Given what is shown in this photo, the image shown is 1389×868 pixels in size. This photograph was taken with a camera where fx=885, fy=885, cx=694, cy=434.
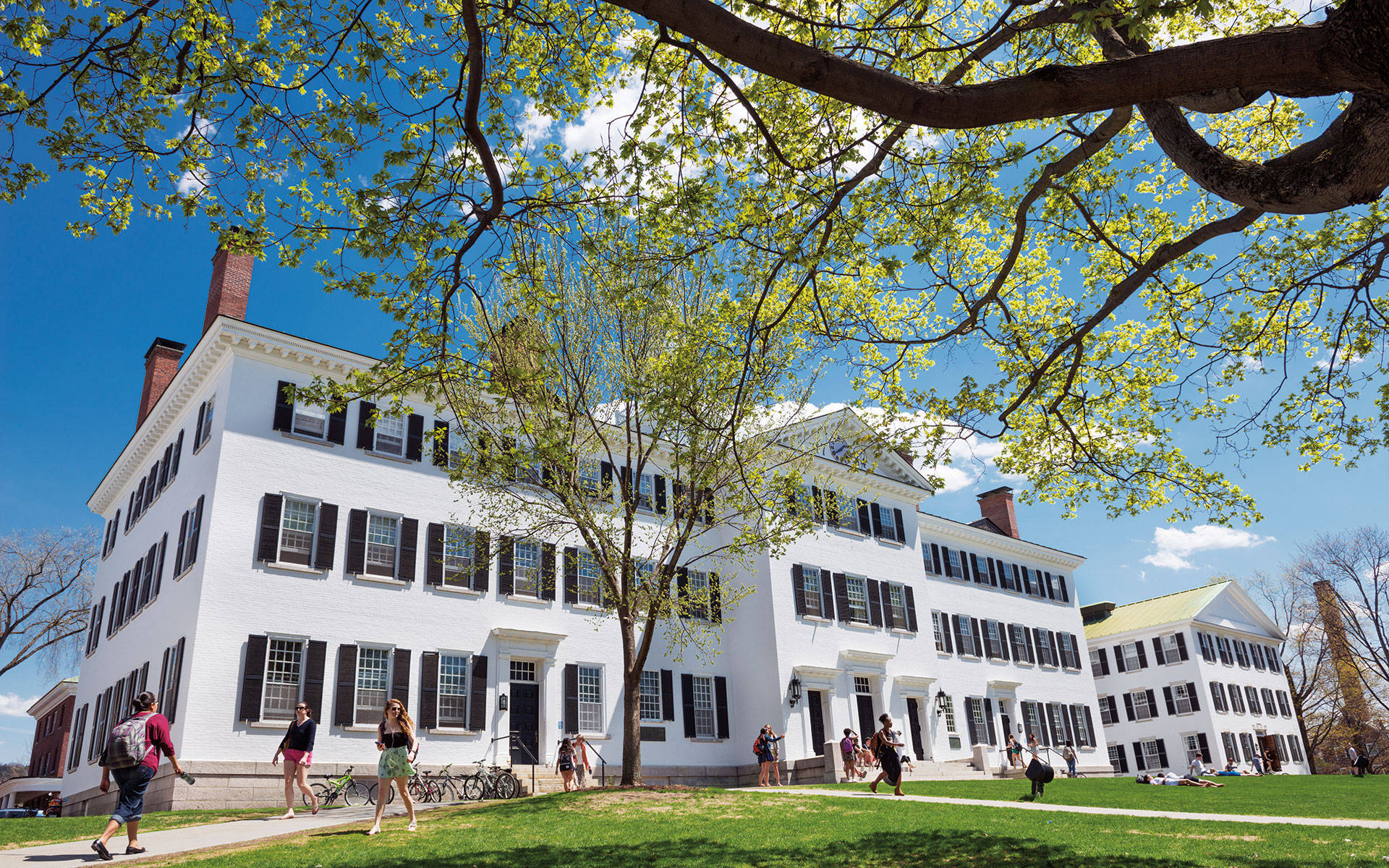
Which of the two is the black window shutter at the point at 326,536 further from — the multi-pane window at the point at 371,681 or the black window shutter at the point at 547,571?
the black window shutter at the point at 547,571

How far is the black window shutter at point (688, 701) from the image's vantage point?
2589 centimetres

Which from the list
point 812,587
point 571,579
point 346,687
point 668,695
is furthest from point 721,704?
point 346,687

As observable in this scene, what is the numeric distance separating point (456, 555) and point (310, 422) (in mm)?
4803

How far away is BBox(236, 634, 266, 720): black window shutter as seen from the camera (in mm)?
18242

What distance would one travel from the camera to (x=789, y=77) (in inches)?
207

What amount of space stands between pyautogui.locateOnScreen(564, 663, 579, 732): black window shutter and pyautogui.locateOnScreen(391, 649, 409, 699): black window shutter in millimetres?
4437

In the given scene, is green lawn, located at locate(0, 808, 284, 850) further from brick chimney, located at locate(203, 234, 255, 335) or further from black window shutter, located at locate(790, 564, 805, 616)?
black window shutter, located at locate(790, 564, 805, 616)

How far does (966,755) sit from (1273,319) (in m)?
24.2

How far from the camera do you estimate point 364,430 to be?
21844 mm

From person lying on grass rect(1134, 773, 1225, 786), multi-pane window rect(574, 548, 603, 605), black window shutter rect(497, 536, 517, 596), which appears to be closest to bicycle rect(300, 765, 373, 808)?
black window shutter rect(497, 536, 517, 596)

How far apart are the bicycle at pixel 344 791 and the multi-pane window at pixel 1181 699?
4432cm

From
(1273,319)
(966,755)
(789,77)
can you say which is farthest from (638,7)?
(966,755)

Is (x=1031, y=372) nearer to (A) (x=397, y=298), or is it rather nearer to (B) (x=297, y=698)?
(A) (x=397, y=298)

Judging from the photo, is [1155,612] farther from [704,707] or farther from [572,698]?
[572,698]
